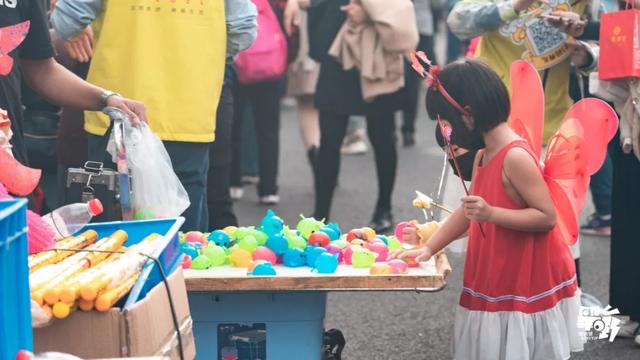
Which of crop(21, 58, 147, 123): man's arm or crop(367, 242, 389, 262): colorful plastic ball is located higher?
crop(21, 58, 147, 123): man's arm

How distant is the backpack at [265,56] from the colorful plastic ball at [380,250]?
140 inches

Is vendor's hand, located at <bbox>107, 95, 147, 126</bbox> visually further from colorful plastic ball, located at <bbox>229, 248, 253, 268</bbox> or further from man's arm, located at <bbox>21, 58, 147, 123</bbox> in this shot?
colorful plastic ball, located at <bbox>229, 248, 253, 268</bbox>

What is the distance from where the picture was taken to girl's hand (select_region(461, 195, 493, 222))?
3652mm

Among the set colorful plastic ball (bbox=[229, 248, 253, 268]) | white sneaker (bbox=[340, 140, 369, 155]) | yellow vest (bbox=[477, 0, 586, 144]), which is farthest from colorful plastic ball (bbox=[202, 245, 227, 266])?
white sneaker (bbox=[340, 140, 369, 155])

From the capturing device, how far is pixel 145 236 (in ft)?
11.3

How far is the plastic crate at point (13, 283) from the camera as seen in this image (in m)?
2.41

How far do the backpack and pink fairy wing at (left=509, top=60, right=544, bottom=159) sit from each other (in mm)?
3241

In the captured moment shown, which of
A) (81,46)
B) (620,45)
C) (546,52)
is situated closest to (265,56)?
(546,52)

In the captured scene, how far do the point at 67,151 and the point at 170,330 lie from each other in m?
2.62

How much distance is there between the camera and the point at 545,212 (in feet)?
12.2

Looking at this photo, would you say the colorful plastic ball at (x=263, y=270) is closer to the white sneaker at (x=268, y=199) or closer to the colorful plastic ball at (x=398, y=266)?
the colorful plastic ball at (x=398, y=266)

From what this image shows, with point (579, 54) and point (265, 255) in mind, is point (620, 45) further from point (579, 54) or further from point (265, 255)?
point (265, 255)

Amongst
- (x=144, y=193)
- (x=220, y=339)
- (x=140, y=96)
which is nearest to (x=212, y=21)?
(x=140, y=96)

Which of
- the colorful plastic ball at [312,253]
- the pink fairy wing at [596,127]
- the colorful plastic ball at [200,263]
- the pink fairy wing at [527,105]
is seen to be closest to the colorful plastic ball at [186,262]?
the colorful plastic ball at [200,263]
